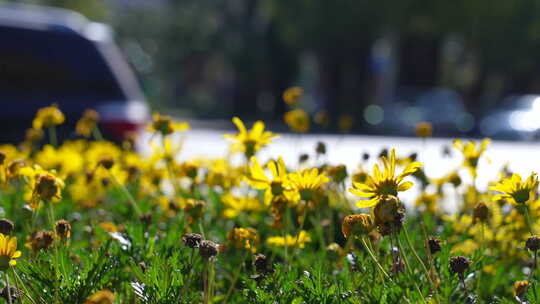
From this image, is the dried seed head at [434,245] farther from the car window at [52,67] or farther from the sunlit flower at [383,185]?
the car window at [52,67]

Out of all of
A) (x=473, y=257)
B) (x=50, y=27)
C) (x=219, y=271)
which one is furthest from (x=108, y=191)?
(x=50, y=27)

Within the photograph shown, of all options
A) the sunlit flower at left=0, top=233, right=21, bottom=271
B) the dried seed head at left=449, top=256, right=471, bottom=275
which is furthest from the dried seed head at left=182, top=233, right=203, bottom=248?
the dried seed head at left=449, top=256, right=471, bottom=275

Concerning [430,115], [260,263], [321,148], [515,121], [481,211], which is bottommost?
[260,263]

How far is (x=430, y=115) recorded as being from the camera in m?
23.3

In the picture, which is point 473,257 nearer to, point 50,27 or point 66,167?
point 66,167

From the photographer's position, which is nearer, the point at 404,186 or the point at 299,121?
the point at 404,186

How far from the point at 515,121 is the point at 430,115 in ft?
10.0

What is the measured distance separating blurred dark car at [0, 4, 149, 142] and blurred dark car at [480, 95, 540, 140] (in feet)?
54.7

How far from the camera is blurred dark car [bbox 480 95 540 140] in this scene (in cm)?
2034

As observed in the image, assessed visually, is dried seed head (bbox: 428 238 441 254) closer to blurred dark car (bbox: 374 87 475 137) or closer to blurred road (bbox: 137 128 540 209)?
blurred road (bbox: 137 128 540 209)

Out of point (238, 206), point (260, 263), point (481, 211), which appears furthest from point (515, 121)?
point (260, 263)

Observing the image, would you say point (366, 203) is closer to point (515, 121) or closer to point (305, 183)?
point (305, 183)

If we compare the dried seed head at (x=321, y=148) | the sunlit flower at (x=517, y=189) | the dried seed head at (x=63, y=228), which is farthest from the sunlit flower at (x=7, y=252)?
the dried seed head at (x=321, y=148)

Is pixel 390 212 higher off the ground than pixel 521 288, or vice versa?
pixel 390 212
